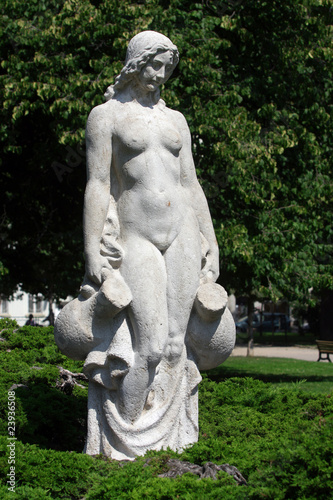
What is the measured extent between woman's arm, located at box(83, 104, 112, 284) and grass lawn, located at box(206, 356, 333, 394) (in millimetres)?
8076

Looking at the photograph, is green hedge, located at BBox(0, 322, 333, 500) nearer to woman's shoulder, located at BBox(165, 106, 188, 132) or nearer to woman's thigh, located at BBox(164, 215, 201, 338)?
woman's thigh, located at BBox(164, 215, 201, 338)

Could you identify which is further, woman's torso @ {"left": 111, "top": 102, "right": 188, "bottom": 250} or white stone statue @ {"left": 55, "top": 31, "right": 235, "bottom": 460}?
woman's torso @ {"left": 111, "top": 102, "right": 188, "bottom": 250}

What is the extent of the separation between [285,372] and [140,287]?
465 inches

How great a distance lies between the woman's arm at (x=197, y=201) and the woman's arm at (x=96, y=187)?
61cm

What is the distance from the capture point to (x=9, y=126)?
39.4 ft

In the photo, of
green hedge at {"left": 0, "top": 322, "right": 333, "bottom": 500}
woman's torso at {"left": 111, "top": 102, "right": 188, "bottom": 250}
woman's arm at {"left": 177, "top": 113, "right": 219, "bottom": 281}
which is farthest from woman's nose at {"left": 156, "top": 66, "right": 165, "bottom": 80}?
green hedge at {"left": 0, "top": 322, "right": 333, "bottom": 500}

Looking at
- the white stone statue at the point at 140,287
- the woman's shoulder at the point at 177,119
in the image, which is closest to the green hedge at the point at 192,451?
the white stone statue at the point at 140,287

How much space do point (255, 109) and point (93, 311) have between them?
26.1 ft

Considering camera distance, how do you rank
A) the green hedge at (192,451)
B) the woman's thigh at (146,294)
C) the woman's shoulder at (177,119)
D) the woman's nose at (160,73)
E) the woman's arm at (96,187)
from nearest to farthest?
the green hedge at (192,451), the woman's thigh at (146,294), the woman's arm at (96,187), the woman's nose at (160,73), the woman's shoulder at (177,119)

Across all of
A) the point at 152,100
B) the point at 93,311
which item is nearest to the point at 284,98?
the point at 152,100

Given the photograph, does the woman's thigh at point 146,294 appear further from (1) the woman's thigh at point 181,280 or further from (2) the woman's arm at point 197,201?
(2) the woman's arm at point 197,201

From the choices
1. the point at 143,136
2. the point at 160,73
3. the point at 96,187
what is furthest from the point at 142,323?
the point at 160,73

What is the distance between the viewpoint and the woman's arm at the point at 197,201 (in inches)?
220

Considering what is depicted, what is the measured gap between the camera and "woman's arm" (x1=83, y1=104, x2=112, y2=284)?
5.20 m
